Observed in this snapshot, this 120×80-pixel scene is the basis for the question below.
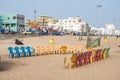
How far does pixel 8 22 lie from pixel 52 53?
46273mm

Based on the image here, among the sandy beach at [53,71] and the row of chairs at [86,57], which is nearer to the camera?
the sandy beach at [53,71]

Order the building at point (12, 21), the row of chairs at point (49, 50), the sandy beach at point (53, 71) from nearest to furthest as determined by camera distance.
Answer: the sandy beach at point (53, 71) → the row of chairs at point (49, 50) → the building at point (12, 21)

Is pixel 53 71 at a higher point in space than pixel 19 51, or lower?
lower

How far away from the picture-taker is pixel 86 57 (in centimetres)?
1558

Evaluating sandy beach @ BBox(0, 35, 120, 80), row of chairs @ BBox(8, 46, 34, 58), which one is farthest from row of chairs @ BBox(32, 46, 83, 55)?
sandy beach @ BBox(0, 35, 120, 80)

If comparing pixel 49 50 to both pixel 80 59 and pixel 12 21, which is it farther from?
pixel 12 21

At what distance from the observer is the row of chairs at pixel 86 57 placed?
13985 millimetres

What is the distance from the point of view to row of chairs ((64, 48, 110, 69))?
13985 mm

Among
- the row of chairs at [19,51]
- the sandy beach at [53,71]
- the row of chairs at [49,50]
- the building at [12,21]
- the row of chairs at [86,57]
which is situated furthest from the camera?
the building at [12,21]

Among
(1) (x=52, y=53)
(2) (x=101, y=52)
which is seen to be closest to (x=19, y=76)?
(2) (x=101, y=52)

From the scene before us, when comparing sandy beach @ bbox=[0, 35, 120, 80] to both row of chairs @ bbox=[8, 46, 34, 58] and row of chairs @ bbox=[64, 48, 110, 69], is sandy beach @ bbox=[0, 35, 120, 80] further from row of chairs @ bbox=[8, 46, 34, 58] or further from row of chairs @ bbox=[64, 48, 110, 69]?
row of chairs @ bbox=[8, 46, 34, 58]

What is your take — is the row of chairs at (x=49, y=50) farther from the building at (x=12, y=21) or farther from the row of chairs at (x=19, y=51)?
the building at (x=12, y=21)

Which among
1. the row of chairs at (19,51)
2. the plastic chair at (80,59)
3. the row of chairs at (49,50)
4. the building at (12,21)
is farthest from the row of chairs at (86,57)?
the building at (12,21)

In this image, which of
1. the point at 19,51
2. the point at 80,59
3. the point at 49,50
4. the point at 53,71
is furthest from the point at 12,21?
the point at 53,71
